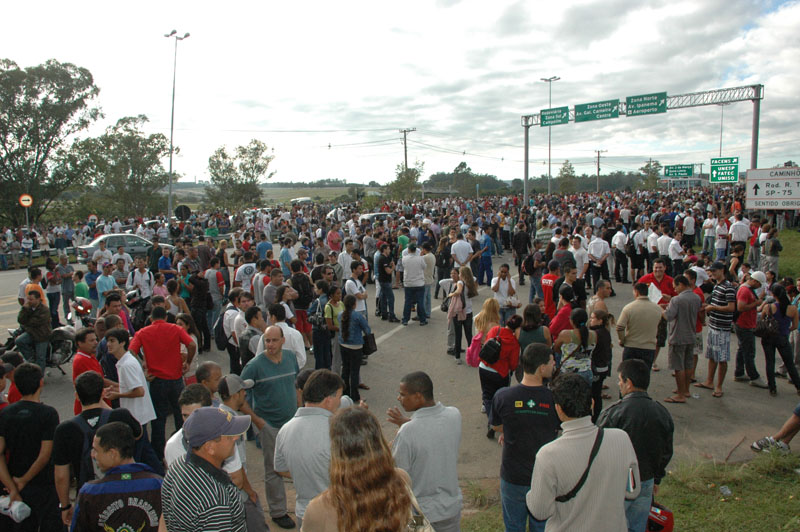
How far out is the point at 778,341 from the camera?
7414 mm

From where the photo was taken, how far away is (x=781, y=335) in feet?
24.2

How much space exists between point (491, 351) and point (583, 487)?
280cm

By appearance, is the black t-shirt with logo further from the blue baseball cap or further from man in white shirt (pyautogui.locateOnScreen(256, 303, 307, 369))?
man in white shirt (pyautogui.locateOnScreen(256, 303, 307, 369))

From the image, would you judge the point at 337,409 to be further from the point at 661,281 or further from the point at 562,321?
the point at 661,281

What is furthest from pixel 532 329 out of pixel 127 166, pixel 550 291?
pixel 127 166

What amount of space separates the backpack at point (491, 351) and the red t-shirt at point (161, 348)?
3.45 m

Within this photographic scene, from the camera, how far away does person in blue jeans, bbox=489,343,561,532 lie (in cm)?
381

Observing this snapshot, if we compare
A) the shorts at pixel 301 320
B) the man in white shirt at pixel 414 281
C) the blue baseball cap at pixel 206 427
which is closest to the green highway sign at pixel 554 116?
the man in white shirt at pixel 414 281

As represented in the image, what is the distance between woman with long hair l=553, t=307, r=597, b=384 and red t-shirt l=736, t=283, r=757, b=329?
9.36 feet

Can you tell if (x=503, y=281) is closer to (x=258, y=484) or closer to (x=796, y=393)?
(x=796, y=393)

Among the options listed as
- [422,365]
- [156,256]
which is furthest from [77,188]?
[422,365]

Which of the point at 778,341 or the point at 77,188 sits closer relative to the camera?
the point at 778,341

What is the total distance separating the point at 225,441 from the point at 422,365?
6467mm

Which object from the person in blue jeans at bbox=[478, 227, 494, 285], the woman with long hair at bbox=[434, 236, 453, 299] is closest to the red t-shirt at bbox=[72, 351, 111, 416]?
the woman with long hair at bbox=[434, 236, 453, 299]
